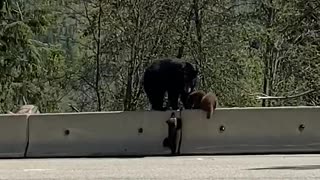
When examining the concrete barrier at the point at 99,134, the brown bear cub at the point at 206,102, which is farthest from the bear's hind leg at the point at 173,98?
the concrete barrier at the point at 99,134

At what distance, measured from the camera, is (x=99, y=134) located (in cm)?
1367

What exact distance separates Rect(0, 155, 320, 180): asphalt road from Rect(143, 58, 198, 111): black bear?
2.38 metres

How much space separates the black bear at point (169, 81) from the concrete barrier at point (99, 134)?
1202mm

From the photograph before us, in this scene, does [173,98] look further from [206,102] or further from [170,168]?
[170,168]

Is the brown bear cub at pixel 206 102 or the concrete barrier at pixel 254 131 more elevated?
the brown bear cub at pixel 206 102

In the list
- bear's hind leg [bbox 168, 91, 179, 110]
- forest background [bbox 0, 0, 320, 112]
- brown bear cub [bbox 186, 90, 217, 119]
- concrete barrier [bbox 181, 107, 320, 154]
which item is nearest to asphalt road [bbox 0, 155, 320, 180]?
concrete barrier [bbox 181, 107, 320, 154]

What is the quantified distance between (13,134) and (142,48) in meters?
14.6

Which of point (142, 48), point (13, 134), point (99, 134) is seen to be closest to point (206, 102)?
point (99, 134)

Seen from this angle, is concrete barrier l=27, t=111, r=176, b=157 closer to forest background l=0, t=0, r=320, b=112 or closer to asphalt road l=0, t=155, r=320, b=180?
asphalt road l=0, t=155, r=320, b=180

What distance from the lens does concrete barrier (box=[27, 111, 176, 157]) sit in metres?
13.6

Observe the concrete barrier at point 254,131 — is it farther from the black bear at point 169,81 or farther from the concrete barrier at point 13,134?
the concrete barrier at point 13,134

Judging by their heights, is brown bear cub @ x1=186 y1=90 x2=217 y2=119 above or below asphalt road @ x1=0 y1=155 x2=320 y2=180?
above

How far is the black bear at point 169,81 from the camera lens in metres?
14.9

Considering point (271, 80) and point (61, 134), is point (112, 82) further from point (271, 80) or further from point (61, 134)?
point (61, 134)
